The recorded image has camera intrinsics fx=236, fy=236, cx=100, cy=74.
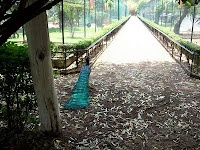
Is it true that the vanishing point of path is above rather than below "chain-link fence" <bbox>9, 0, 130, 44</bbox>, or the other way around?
below

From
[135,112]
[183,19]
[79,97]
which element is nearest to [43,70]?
[79,97]

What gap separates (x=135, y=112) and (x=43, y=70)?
2218 millimetres

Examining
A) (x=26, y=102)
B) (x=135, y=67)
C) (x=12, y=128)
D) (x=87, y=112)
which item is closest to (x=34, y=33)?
(x=26, y=102)

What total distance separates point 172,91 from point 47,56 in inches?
146

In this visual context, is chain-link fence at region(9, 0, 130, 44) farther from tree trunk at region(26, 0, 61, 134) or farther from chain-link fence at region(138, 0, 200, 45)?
tree trunk at region(26, 0, 61, 134)

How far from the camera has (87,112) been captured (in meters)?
4.43

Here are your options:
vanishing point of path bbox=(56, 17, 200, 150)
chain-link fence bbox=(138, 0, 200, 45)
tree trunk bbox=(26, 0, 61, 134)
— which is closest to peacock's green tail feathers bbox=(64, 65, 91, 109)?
vanishing point of path bbox=(56, 17, 200, 150)

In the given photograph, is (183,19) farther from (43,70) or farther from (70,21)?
(43,70)

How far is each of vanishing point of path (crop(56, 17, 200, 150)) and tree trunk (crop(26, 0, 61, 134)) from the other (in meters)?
0.40

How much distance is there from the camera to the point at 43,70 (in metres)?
2.97

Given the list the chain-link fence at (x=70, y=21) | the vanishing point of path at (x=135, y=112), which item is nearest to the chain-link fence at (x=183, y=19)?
the chain-link fence at (x=70, y=21)

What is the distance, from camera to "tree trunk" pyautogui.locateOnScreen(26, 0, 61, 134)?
282 centimetres

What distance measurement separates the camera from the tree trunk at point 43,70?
282cm

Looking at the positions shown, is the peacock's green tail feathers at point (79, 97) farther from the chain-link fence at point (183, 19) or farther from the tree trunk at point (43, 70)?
the chain-link fence at point (183, 19)
